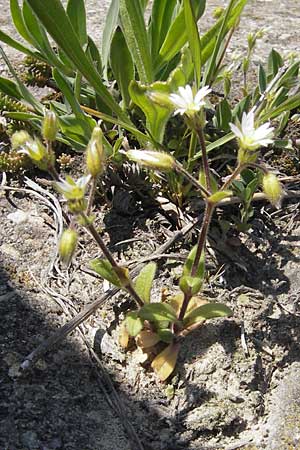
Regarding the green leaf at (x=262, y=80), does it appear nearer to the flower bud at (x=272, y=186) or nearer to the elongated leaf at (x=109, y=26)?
the elongated leaf at (x=109, y=26)

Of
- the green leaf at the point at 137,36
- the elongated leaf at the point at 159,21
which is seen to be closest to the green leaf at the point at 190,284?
the green leaf at the point at 137,36

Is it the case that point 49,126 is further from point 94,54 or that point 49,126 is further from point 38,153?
point 94,54

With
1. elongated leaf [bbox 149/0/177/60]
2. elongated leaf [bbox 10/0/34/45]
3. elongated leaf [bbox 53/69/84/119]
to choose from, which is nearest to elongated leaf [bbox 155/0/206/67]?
elongated leaf [bbox 149/0/177/60]

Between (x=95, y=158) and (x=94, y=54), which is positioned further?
(x=94, y=54)

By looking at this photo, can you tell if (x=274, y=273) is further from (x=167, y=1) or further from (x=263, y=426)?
(x=167, y=1)

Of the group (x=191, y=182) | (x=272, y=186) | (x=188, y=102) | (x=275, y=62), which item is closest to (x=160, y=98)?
(x=188, y=102)
